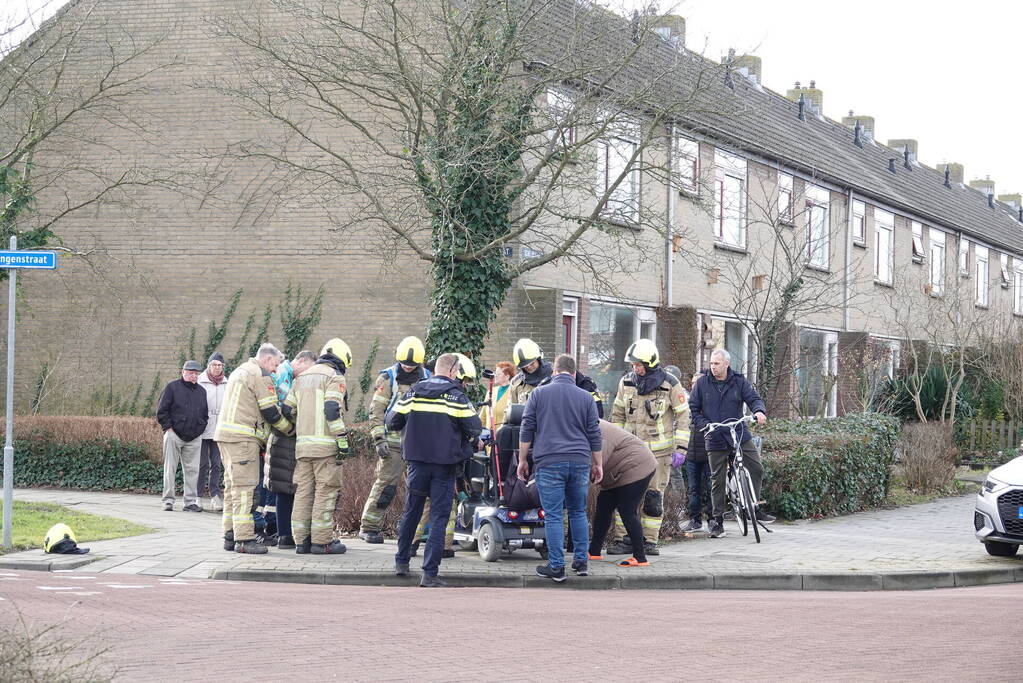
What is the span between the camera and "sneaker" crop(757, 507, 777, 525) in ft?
44.3

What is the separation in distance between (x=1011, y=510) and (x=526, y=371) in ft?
16.7

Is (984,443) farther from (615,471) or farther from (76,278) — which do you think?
(76,278)

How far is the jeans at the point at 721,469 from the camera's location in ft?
42.1

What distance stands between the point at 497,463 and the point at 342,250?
9.14 meters

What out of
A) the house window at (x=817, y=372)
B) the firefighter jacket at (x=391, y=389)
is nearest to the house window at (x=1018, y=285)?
the house window at (x=817, y=372)

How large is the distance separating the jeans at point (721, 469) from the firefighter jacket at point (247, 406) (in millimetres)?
4596

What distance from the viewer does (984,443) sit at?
23.2 meters

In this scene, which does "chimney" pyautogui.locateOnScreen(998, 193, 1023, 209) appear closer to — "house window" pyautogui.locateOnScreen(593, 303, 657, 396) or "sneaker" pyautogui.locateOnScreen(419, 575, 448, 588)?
"house window" pyautogui.locateOnScreen(593, 303, 657, 396)

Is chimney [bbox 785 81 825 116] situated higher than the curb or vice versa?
chimney [bbox 785 81 825 116]

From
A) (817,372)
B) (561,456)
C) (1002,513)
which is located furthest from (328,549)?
(817,372)

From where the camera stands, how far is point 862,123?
41.7 meters

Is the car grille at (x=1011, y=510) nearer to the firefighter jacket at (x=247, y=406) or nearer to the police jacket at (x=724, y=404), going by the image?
the police jacket at (x=724, y=404)

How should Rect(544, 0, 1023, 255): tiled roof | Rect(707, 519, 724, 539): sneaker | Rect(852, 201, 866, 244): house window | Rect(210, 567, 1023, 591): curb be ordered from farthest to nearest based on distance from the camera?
Rect(852, 201, 866, 244): house window, Rect(544, 0, 1023, 255): tiled roof, Rect(707, 519, 724, 539): sneaker, Rect(210, 567, 1023, 591): curb

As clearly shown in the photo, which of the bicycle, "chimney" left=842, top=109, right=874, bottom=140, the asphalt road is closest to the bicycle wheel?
the bicycle
